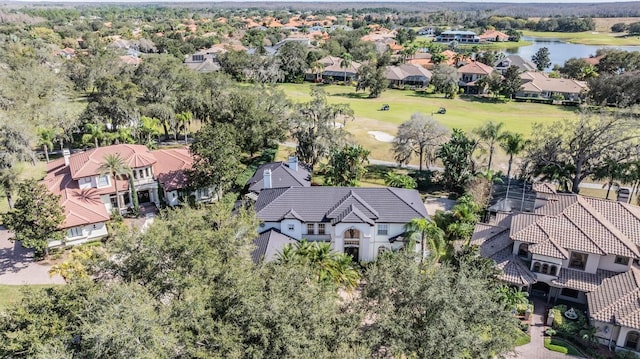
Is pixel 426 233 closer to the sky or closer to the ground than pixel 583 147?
closer to the ground

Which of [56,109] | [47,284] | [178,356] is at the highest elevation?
[56,109]

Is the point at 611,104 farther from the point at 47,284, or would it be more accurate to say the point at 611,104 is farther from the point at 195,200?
the point at 47,284

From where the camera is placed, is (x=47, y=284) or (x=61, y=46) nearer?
(x=47, y=284)

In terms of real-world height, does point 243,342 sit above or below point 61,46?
below

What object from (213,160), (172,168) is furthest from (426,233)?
(172,168)

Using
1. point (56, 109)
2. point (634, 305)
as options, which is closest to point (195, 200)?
point (56, 109)

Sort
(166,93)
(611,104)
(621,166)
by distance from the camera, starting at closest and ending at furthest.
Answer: (621,166) < (166,93) < (611,104)

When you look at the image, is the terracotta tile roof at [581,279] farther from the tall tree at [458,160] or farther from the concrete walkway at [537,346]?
the tall tree at [458,160]

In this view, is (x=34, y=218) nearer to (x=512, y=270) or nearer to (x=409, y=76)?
(x=512, y=270)
